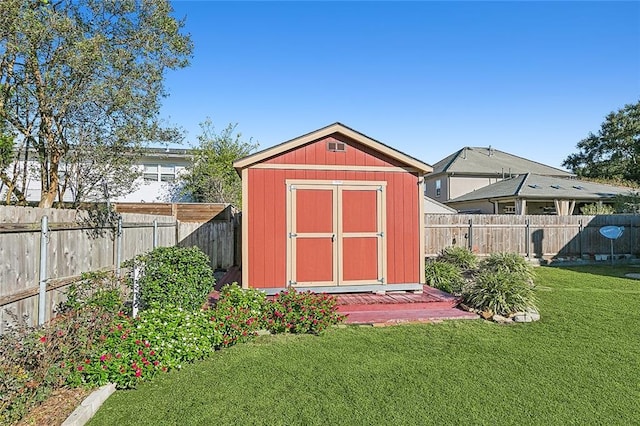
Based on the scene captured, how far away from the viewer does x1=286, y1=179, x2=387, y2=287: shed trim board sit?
23.0ft

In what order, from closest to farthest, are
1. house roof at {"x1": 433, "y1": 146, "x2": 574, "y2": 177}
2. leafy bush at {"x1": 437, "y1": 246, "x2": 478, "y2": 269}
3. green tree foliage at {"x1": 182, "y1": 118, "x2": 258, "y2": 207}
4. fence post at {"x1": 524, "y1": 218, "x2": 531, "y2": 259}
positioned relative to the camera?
leafy bush at {"x1": 437, "y1": 246, "x2": 478, "y2": 269}
fence post at {"x1": 524, "y1": 218, "x2": 531, "y2": 259}
green tree foliage at {"x1": 182, "y1": 118, "x2": 258, "y2": 207}
house roof at {"x1": 433, "y1": 146, "x2": 574, "y2": 177}

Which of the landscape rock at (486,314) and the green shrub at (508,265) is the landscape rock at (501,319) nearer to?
the landscape rock at (486,314)

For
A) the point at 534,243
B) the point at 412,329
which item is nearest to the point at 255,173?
the point at 412,329

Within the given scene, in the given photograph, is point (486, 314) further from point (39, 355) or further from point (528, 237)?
point (528, 237)

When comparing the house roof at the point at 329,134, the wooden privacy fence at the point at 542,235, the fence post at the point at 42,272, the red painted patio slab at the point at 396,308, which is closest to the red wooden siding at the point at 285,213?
the house roof at the point at 329,134

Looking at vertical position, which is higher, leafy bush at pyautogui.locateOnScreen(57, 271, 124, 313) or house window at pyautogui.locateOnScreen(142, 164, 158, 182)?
house window at pyautogui.locateOnScreen(142, 164, 158, 182)

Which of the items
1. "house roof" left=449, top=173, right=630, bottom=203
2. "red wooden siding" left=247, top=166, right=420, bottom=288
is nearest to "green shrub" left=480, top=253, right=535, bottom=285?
"red wooden siding" left=247, top=166, right=420, bottom=288

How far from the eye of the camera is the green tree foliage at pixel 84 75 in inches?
208

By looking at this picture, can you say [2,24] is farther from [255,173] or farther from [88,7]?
[255,173]

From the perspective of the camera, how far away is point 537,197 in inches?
721

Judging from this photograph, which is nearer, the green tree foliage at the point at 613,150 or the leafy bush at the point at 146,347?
the leafy bush at the point at 146,347

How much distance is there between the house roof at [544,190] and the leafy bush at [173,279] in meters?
17.1

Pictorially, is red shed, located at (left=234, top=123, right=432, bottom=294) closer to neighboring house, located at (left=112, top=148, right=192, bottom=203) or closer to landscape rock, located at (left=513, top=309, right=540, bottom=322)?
landscape rock, located at (left=513, top=309, right=540, bottom=322)

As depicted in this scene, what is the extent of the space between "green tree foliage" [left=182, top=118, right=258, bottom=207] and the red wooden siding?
1042 cm
